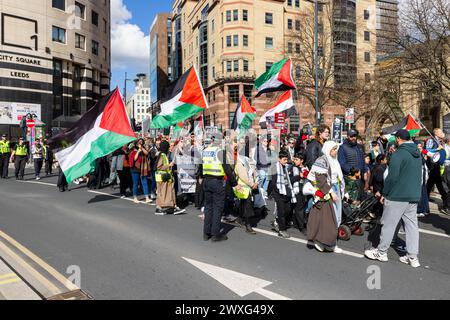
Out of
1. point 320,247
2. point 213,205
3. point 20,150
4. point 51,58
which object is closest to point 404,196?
point 320,247

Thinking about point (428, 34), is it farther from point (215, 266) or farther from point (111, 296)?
point (111, 296)

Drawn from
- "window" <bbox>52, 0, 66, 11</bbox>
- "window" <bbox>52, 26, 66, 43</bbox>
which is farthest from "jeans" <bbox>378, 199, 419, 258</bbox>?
"window" <bbox>52, 0, 66, 11</bbox>

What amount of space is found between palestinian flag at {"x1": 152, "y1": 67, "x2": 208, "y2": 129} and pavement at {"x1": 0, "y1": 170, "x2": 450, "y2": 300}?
10.6 feet

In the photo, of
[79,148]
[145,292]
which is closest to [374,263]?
[145,292]

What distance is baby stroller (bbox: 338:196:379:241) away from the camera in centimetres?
646

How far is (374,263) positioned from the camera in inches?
205

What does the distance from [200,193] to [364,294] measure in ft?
19.0

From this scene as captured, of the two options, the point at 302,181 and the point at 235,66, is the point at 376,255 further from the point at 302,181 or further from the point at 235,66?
the point at 235,66

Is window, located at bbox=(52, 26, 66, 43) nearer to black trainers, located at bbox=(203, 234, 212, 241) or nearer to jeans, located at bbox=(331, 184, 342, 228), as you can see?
black trainers, located at bbox=(203, 234, 212, 241)

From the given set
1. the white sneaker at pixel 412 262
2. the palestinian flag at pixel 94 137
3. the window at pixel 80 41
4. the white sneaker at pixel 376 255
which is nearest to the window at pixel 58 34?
the window at pixel 80 41

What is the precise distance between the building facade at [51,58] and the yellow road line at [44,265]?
3420cm

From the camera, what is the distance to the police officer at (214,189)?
6371mm

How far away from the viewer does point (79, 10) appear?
44844mm

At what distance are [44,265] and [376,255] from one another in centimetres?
467
